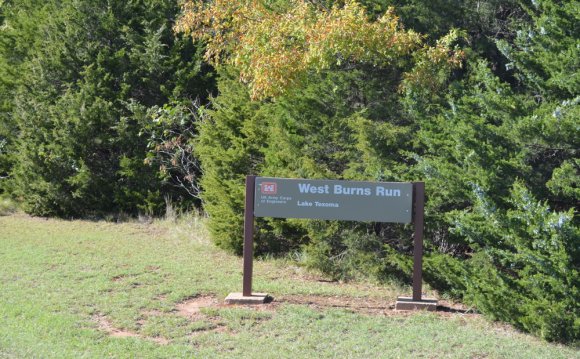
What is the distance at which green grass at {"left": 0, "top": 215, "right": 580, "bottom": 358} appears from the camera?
7711mm

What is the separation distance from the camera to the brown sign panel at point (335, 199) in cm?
941

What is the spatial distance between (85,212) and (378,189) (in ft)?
32.1

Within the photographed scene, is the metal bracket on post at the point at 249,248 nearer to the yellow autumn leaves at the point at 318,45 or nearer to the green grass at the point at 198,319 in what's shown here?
the green grass at the point at 198,319

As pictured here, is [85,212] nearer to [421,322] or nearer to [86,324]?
[86,324]

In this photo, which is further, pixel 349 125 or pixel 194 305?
pixel 349 125

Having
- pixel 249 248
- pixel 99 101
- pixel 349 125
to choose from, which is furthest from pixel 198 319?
pixel 99 101

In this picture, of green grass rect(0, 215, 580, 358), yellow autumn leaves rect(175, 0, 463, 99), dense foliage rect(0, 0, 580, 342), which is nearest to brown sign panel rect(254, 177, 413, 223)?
dense foliage rect(0, 0, 580, 342)

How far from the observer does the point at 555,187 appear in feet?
27.9

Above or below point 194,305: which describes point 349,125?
above

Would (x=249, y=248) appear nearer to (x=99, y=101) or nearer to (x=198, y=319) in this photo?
(x=198, y=319)

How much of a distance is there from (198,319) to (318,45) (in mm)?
3923

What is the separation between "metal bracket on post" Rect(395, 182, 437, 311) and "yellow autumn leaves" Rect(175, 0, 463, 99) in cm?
190

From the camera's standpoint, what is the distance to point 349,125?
10805mm

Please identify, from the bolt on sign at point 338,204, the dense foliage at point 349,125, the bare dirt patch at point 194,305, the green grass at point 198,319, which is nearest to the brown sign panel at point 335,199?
the bolt on sign at point 338,204
